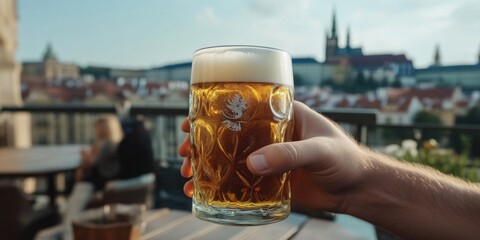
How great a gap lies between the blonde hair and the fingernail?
8.24ft

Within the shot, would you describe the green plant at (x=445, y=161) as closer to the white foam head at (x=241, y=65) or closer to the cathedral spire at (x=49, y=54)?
the white foam head at (x=241, y=65)

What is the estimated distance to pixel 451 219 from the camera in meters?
0.88

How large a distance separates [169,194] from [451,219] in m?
1.99

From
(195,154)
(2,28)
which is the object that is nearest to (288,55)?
(195,154)

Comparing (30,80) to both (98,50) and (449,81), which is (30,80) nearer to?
(98,50)

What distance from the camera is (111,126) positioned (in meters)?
3.03

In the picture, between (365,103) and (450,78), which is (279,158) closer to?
(450,78)

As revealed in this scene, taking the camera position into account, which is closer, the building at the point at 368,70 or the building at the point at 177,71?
the building at the point at 177,71

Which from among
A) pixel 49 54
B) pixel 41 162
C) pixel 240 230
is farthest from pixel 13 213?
pixel 49 54

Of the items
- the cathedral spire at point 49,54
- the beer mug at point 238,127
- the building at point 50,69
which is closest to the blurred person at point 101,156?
the beer mug at point 238,127

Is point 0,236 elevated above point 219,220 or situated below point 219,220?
below

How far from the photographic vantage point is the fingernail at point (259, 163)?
65cm

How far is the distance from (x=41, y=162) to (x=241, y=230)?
200 cm

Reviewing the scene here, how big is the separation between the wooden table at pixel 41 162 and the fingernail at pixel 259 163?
194cm
